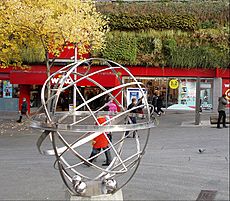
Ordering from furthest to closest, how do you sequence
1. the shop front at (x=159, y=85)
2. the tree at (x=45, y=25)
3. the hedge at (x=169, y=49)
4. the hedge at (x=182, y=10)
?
the hedge at (x=182, y=10) < the hedge at (x=169, y=49) < the shop front at (x=159, y=85) < the tree at (x=45, y=25)

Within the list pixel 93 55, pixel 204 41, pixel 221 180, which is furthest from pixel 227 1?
pixel 221 180

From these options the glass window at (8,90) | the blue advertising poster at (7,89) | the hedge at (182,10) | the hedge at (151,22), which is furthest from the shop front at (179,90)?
the blue advertising poster at (7,89)

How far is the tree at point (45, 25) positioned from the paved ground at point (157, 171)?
472 cm

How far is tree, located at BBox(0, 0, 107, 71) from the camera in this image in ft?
53.4

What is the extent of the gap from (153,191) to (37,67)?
67.2ft

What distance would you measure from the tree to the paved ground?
15.5 feet

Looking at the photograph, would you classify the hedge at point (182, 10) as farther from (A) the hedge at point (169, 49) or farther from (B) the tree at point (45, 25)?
(B) the tree at point (45, 25)

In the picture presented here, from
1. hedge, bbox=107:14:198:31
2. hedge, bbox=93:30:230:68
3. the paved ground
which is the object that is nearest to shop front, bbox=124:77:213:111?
hedge, bbox=93:30:230:68

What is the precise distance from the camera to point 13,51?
18422 mm

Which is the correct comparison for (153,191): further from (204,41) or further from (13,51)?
(204,41)

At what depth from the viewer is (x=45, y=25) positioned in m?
16.4

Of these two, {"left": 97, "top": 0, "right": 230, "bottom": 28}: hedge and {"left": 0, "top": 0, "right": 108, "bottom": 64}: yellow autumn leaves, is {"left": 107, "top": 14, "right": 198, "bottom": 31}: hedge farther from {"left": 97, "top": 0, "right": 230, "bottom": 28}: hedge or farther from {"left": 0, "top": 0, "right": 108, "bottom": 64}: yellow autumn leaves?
{"left": 0, "top": 0, "right": 108, "bottom": 64}: yellow autumn leaves

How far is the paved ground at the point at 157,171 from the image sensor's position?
7.59 m

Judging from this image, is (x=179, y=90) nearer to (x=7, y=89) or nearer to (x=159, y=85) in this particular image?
(x=159, y=85)
